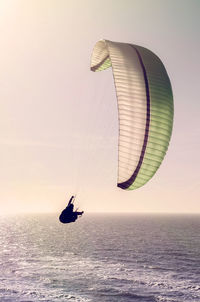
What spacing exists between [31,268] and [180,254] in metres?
44.2

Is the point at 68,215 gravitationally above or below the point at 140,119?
below

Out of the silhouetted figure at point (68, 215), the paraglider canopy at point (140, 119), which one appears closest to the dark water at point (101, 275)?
the silhouetted figure at point (68, 215)

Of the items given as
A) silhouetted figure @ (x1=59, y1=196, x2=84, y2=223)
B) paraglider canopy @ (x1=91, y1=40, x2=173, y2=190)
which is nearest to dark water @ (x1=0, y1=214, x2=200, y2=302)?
silhouetted figure @ (x1=59, y1=196, x2=84, y2=223)

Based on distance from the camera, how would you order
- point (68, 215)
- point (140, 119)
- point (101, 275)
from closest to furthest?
1. point (140, 119)
2. point (68, 215)
3. point (101, 275)

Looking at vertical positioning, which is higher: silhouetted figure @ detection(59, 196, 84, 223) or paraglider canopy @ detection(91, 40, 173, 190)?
paraglider canopy @ detection(91, 40, 173, 190)

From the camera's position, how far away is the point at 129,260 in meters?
77.4

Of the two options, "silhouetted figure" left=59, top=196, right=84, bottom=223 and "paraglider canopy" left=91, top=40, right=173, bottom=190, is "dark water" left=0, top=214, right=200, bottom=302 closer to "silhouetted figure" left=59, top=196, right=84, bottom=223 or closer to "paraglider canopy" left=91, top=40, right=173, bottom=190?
"silhouetted figure" left=59, top=196, right=84, bottom=223

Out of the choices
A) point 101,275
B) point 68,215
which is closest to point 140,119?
point 68,215

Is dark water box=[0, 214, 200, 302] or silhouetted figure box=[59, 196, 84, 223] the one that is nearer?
silhouetted figure box=[59, 196, 84, 223]

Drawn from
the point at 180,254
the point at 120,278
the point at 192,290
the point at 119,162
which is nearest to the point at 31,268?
the point at 120,278

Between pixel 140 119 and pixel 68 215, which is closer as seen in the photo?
pixel 140 119

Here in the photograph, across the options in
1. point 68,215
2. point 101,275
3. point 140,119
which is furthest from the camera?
point 101,275

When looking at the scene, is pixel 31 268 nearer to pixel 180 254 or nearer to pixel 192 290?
pixel 192 290

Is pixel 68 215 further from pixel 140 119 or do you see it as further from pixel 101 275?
pixel 101 275
